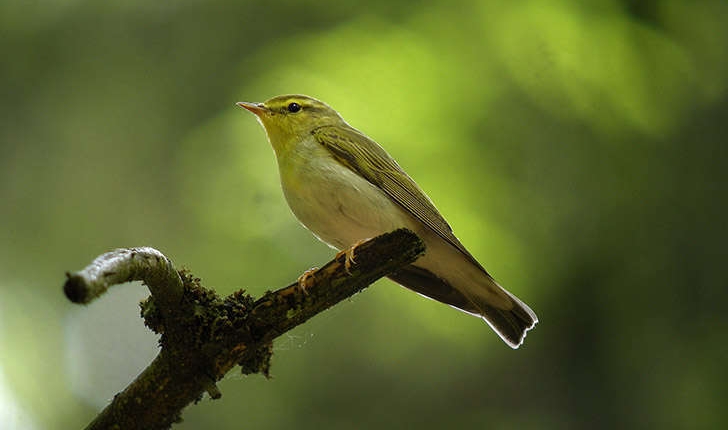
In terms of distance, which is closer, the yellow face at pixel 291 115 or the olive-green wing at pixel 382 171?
the olive-green wing at pixel 382 171

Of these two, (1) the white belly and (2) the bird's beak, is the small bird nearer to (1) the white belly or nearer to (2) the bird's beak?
(1) the white belly

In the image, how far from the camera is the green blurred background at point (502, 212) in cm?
410

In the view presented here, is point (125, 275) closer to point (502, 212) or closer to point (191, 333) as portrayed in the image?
point (191, 333)

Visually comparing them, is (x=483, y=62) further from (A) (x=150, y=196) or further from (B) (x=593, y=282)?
(A) (x=150, y=196)

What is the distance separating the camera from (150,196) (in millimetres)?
5707

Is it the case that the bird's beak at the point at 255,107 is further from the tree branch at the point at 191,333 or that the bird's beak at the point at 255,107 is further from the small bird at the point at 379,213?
the tree branch at the point at 191,333

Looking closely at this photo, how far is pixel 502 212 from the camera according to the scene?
4250 mm

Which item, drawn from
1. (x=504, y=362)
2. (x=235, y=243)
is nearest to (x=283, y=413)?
(x=235, y=243)

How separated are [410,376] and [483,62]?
183 centimetres

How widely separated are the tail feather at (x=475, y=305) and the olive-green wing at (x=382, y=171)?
12.2 inches

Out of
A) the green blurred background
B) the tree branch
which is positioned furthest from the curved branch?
the green blurred background

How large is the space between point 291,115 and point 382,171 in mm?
761

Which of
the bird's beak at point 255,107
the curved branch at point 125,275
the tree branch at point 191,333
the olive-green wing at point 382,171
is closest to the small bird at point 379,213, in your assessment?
the olive-green wing at point 382,171

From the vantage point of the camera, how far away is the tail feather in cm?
423
